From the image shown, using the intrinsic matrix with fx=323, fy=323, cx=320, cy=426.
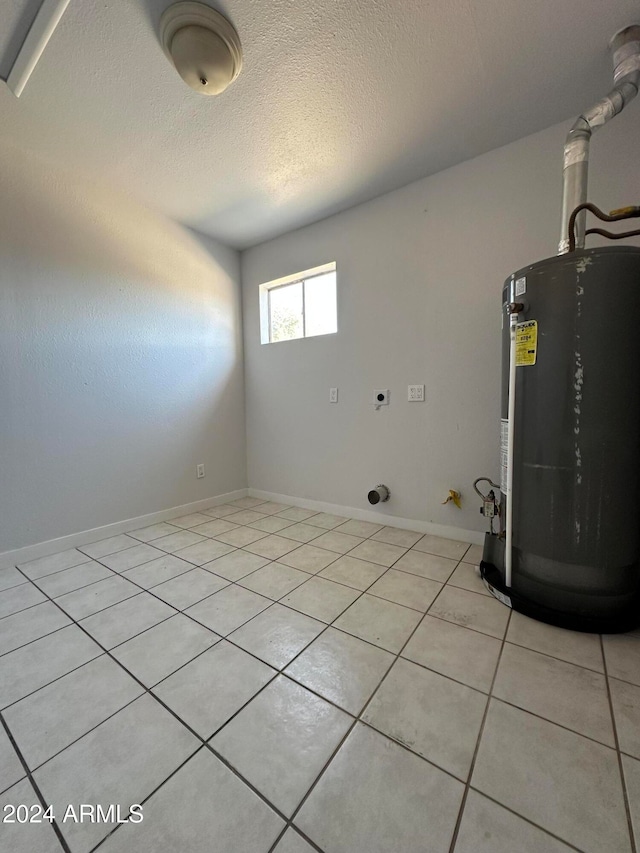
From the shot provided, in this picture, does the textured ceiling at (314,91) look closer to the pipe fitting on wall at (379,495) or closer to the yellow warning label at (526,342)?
the yellow warning label at (526,342)

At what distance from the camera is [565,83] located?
154cm

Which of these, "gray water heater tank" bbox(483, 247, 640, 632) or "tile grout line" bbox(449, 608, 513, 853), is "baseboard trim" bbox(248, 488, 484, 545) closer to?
"gray water heater tank" bbox(483, 247, 640, 632)

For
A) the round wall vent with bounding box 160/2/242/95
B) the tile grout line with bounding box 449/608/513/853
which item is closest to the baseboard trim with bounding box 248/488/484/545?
the tile grout line with bounding box 449/608/513/853

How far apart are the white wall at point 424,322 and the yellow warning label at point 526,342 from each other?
593 mm

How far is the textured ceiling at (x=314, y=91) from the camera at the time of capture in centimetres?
127

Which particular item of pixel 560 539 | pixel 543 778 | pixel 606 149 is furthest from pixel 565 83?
pixel 543 778

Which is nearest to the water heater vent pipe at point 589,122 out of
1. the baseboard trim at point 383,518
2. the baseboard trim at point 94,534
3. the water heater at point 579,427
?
the water heater at point 579,427

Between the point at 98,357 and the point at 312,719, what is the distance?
2442 millimetres

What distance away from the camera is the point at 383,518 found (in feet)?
8.18

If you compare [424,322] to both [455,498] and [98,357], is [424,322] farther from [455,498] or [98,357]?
[98,357]

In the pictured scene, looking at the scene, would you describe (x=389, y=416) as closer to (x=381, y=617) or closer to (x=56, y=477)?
(x=381, y=617)

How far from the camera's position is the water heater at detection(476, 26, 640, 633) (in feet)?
4.07

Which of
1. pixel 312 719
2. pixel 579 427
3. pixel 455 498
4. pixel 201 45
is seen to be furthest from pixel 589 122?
pixel 312 719

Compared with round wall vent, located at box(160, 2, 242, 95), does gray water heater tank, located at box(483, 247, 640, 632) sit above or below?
below
